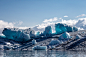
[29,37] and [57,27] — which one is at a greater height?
[57,27]

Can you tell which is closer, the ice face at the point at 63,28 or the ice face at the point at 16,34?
the ice face at the point at 16,34

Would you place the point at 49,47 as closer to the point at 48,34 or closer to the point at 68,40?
the point at 68,40

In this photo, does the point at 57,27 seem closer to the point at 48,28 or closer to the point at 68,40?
the point at 48,28

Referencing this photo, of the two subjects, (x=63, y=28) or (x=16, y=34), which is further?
(x=63, y=28)

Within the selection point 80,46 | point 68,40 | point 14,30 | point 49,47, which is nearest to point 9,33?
point 14,30

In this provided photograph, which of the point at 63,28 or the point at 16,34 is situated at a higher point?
the point at 63,28

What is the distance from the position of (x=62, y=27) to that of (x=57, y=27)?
142 inches

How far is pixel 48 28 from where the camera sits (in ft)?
285

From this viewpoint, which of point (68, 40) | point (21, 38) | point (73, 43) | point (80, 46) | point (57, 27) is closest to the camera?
point (80, 46)

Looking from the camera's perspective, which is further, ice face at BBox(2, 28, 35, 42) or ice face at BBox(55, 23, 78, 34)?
ice face at BBox(55, 23, 78, 34)

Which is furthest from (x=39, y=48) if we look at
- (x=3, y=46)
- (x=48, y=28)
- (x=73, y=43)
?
(x=48, y=28)

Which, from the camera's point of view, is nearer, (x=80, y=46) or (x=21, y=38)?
(x=80, y=46)

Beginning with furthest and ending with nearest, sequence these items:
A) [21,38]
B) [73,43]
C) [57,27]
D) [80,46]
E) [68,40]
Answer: [57,27] < [21,38] < [68,40] < [73,43] < [80,46]

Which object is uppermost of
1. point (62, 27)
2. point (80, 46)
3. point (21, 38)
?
point (62, 27)
